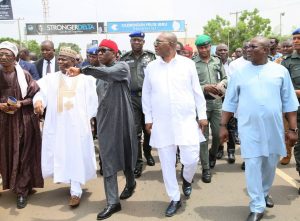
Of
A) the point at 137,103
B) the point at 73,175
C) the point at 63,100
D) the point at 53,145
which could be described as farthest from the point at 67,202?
the point at 137,103

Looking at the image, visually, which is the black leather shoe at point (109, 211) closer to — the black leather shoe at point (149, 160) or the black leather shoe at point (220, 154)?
the black leather shoe at point (149, 160)

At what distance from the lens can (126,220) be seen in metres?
4.30

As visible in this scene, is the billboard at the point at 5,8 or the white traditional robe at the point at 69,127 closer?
the white traditional robe at the point at 69,127

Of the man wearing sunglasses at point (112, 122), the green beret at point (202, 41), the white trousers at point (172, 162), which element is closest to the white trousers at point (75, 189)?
the man wearing sunglasses at point (112, 122)

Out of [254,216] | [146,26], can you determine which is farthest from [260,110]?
[146,26]

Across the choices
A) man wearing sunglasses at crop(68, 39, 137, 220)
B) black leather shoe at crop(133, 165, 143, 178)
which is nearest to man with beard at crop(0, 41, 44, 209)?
A: man wearing sunglasses at crop(68, 39, 137, 220)

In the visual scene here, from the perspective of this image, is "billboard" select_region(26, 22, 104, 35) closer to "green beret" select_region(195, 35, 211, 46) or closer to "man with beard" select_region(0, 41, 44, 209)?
"green beret" select_region(195, 35, 211, 46)

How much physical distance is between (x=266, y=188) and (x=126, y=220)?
162cm

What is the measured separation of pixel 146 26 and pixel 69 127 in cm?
3373

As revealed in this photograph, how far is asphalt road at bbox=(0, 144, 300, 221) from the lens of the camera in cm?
437

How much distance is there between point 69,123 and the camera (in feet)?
15.5

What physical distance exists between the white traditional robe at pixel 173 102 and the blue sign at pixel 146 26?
3344 cm

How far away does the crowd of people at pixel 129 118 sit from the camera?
400cm

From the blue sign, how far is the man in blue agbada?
1337 inches
